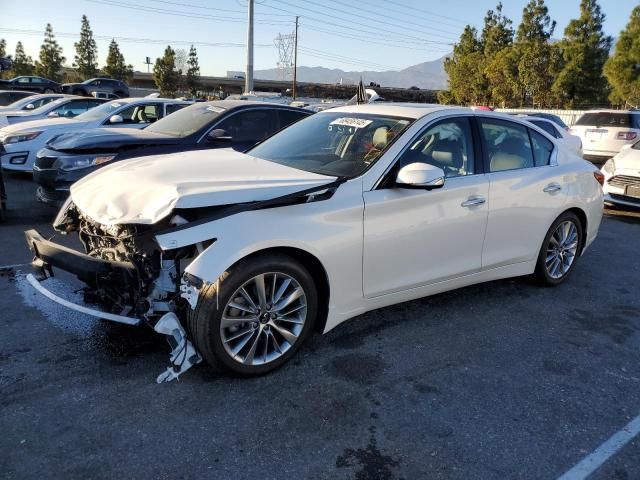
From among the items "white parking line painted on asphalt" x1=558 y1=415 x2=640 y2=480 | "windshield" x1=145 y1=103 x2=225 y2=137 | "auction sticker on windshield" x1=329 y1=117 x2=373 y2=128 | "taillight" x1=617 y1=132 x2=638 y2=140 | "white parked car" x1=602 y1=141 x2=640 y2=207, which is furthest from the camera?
"taillight" x1=617 y1=132 x2=638 y2=140

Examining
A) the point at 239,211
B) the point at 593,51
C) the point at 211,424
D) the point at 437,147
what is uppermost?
the point at 593,51

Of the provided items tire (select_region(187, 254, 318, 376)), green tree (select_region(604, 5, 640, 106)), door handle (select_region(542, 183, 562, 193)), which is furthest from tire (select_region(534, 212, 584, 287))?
green tree (select_region(604, 5, 640, 106))

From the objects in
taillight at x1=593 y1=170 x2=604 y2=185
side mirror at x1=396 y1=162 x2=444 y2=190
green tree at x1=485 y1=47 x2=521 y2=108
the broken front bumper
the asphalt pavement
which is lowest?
the asphalt pavement

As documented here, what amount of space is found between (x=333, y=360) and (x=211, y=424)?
101 centimetres

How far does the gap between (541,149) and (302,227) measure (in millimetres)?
2813

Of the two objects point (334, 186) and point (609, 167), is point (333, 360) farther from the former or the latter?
point (609, 167)

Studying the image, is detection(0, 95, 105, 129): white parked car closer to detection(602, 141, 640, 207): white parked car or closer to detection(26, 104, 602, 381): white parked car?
detection(26, 104, 602, 381): white parked car

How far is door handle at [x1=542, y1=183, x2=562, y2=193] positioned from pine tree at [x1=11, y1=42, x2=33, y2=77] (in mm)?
68599

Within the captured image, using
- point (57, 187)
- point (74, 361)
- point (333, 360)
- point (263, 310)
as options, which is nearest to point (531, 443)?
point (333, 360)

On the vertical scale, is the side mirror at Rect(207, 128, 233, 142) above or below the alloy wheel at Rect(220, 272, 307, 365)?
above

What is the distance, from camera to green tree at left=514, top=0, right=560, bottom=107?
32.2m

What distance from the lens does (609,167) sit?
909 cm

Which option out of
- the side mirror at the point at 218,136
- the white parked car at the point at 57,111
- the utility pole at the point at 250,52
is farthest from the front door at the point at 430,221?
the utility pole at the point at 250,52

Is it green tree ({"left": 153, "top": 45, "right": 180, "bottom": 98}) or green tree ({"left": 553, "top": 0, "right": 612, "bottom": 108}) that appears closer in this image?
green tree ({"left": 553, "top": 0, "right": 612, "bottom": 108})
